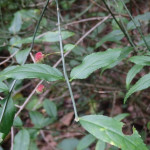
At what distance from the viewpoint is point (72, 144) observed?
6.81 ft

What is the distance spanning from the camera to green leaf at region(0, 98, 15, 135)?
2.75 feet

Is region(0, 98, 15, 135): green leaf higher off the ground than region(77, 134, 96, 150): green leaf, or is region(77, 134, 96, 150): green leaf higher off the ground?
region(0, 98, 15, 135): green leaf

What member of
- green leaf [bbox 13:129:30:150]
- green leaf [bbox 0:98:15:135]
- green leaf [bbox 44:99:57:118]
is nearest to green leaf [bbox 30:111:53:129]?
green leaf [bbox 44:99:57:118]

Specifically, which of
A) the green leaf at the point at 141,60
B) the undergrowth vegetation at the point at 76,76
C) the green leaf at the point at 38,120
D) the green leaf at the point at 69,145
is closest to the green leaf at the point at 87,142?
the undergrowth vegetation at the point at 76,76

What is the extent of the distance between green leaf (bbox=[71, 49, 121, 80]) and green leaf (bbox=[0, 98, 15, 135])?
250 millimetres

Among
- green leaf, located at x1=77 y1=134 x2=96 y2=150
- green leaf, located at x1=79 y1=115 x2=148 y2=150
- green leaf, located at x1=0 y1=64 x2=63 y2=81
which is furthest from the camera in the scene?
green leaf, located at x1=77 y1=134 x2=96 y2=150

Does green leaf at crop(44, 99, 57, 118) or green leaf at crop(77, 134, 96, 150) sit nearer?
green leaf at crop(77, 134, 96, 150)

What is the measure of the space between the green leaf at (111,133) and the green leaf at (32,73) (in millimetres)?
196

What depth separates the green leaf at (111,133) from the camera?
27.8 inches

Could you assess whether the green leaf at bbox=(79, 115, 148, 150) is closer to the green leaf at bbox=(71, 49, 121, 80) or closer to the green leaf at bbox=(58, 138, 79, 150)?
the green leaf at bbox=(71, 49, 121, 80)

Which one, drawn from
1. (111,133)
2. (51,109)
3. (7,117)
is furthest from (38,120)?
(111,133)

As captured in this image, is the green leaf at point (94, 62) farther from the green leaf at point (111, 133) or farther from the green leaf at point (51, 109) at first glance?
the green leaf at point (51, 109)

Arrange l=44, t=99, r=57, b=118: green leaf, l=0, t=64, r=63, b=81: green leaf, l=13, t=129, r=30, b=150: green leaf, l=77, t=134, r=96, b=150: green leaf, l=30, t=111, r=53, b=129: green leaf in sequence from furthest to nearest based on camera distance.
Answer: l=44, t=99, r=57, b=118: green leaf < l=30, t=111, r=53, b=129: green leaf < l=77, t=134, r=96, b=150: green leaf < l=13, t=129, r=30, b=150: green leaf < l=0, t=64, r=63, b=81: green leaf

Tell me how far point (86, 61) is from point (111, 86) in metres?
1.25
